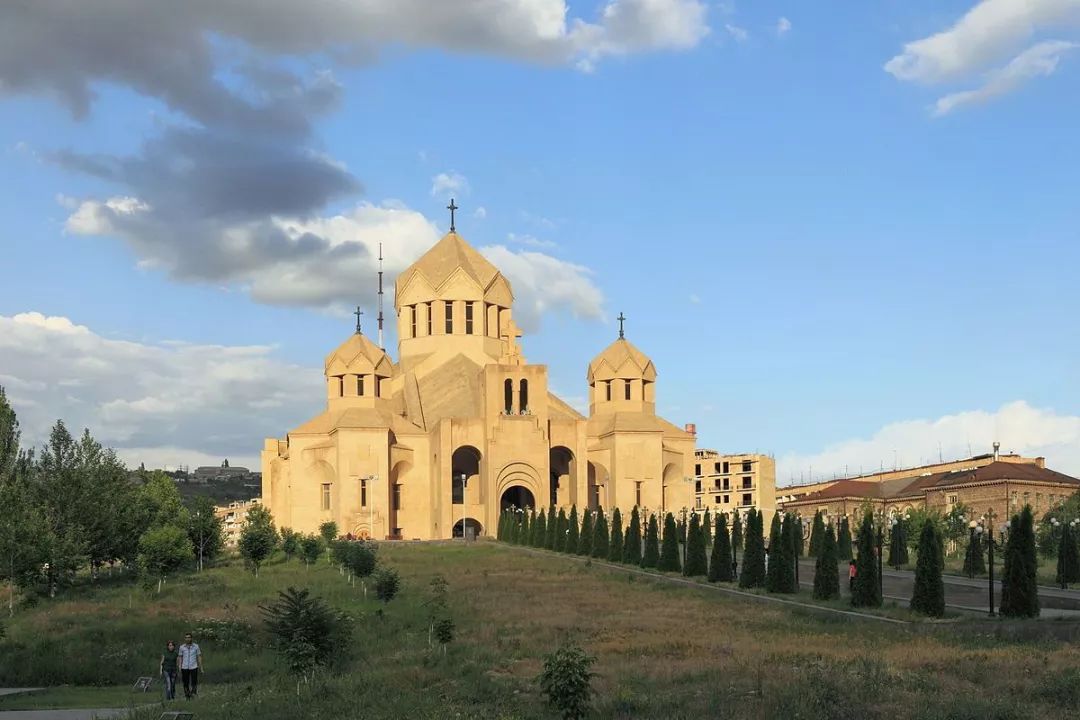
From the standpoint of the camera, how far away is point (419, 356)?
66562 millimetres

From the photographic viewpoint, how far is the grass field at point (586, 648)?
14.2m

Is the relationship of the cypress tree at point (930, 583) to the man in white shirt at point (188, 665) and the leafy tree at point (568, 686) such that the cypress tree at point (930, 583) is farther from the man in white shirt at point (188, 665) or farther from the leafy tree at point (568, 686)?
the man in white shirt at point (188, 665)

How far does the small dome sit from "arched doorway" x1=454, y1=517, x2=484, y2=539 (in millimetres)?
10242

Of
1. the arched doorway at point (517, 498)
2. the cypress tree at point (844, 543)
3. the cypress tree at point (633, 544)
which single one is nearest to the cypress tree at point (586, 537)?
the cypress tree at point (633, 544)

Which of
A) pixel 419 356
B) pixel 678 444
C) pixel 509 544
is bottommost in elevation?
pixel 509 544

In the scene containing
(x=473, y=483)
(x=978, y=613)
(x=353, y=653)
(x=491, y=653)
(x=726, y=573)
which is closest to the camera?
(x=491, y=653)

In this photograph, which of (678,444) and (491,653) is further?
(678,444)

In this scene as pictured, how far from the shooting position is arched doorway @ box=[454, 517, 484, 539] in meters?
60.0

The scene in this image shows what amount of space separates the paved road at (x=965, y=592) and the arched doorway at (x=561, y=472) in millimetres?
25320

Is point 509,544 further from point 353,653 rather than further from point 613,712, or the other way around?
point 613,712

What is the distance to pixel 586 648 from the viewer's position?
781 inches

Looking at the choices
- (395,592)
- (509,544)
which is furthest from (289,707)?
(509,544)

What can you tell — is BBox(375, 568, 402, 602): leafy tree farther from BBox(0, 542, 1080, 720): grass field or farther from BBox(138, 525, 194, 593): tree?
BBox(138, 525, 194, 593): tree

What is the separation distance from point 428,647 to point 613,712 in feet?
26.1
